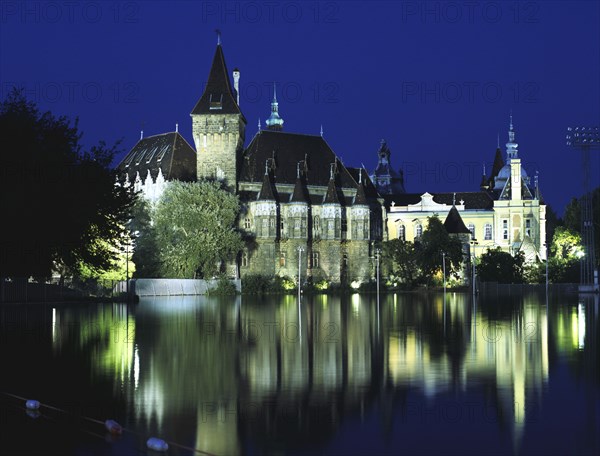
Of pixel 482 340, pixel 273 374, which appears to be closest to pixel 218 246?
pixel 482 340

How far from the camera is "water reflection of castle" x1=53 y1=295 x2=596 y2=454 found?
48.2ft

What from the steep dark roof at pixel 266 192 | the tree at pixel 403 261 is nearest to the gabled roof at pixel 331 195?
the steep dark roof at pixel 266 192

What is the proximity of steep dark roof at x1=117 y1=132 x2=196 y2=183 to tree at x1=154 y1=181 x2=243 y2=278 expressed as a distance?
2021 cm

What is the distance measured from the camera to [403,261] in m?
108

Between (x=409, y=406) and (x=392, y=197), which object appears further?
(x=392, y=197)

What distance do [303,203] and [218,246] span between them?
23.7 metres

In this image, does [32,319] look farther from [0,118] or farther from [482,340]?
[482,340]

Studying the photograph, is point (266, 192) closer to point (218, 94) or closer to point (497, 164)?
point (218, 94)

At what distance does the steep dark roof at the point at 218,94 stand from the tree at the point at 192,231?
59.7ft

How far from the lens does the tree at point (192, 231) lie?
287ft

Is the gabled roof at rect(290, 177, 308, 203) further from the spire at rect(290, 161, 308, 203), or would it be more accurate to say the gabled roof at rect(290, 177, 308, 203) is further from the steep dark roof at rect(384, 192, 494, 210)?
the steep dark roof at rect(384, 192, 494, 210)

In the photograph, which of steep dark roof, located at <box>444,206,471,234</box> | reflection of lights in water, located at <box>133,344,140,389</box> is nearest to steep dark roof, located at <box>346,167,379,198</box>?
steep dark roof, located at <box>444,206,471,234</box>

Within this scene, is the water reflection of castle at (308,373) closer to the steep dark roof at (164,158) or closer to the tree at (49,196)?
the tree at (49,196)

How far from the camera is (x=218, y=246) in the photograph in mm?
90812
